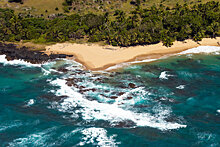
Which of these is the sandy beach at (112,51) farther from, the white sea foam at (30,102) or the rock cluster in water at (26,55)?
the white sea foam at (30,102)

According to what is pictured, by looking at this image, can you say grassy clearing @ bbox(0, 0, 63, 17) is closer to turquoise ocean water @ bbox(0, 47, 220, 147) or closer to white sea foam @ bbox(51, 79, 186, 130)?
turquoise ocean water @ bbox(0, 47, 220, 147)

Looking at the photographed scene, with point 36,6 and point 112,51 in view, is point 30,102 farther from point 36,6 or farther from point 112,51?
point 36,6

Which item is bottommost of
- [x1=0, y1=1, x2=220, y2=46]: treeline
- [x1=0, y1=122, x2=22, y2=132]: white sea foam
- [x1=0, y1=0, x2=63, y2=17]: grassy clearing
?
[x1=0, y1=122, x2=22, y2=132]: white sea foam

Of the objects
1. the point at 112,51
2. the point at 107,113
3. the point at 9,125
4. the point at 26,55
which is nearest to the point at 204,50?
the point at 112,51

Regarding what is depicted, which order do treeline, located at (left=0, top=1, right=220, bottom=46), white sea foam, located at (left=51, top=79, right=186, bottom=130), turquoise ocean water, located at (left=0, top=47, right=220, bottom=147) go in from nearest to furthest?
turquoise ocean water, located at (left=0, top=47, right=220, bottom=147)
white sea foam, located at (left=51, top=79, right=186, bottom=130)
treeline, located at (left=0, top=1, right=220, bottom=46)

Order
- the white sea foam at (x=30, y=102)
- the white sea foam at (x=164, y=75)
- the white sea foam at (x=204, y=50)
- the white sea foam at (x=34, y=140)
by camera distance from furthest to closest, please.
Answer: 1. the white sea foam at (x=204, y=50)
2. the white sea foam at (x=164, y=75)
3. the white sea foam at (x=30, y=102)
4. the white sea foam at (x=34, y=140)

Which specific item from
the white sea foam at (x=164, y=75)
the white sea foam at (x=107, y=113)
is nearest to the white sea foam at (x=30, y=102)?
the white sea foam at (x=107, y=113)

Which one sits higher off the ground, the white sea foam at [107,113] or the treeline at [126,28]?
the treeline at [126,28]

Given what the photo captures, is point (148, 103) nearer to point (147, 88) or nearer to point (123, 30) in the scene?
point (147, 88)

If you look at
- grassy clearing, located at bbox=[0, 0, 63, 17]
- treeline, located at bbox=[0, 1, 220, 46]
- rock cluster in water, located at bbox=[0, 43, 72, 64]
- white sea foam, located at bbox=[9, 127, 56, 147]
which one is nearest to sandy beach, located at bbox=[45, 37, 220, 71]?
treeline, located at bbox=[0, 1, 220, 46]
